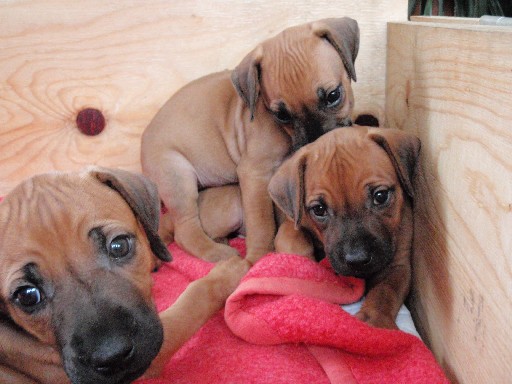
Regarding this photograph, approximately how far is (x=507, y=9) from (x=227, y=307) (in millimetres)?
3303

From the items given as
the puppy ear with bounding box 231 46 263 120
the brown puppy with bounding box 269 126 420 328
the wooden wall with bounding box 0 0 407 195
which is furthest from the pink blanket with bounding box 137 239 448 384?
the wooden wall with bounding box 0 0 407 195

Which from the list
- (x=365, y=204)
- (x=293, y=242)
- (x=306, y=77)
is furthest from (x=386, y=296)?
(x=306, y=77)

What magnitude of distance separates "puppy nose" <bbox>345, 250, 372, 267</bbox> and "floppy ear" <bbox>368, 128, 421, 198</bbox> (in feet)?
1.25

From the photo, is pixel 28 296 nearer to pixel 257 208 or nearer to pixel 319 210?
pixel 319 210

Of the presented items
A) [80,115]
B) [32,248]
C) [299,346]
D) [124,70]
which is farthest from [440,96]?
[80,115]

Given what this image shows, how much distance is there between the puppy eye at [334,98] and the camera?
2936 millimetres

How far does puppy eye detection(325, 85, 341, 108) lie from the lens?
294 cm

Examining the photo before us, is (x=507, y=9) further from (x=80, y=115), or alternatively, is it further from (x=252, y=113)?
(x=80, y=115)

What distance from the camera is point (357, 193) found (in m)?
2.51

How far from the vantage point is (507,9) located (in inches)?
168

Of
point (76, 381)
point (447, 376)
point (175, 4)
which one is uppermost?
point (175, 4)

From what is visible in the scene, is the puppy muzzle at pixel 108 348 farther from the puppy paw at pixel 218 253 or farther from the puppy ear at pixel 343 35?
the puppy ear at pixel 343 35

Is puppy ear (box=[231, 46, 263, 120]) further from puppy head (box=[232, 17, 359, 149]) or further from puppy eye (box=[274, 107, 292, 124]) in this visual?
puppy eye (box=[274, 107, 292, 124])

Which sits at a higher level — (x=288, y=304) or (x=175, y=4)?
(x=175, y=4)
